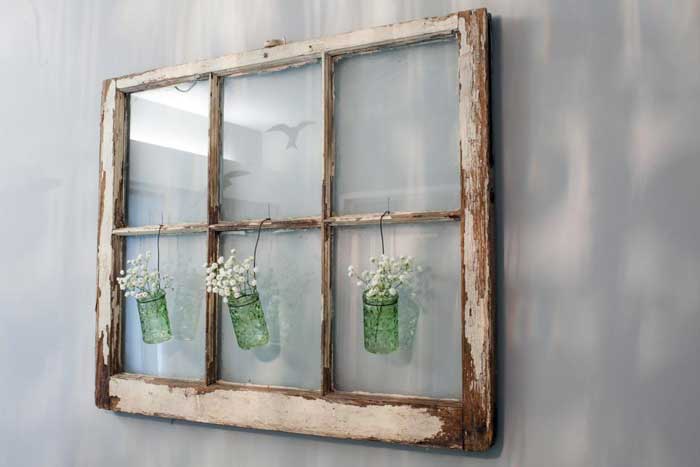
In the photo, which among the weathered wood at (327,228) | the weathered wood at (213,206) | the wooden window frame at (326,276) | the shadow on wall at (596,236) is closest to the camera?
the shadow on wall at (596,236)

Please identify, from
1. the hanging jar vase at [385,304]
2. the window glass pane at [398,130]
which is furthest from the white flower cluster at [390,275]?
the window glass pane at [398,130]

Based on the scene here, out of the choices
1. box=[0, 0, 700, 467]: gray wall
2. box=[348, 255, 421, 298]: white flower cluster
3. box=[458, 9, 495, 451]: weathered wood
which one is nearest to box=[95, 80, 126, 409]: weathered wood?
box=[0, 0, 700, 467]: gray wall

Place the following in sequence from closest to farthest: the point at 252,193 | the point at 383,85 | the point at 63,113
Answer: the point at 383,85 → the point at 252,193 → the point at 63,113

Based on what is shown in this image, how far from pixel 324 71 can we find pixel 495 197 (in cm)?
44

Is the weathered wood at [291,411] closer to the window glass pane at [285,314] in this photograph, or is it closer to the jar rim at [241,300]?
the window glass pane at [285,314]

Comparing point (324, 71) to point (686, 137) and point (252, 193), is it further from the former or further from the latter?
point (686, 137)

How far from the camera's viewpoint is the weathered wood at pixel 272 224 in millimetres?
1273

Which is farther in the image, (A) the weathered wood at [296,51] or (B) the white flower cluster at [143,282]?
(B) the white flower cluster at [143,282]

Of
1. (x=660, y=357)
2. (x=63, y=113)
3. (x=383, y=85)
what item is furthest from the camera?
(x=63, y=113)

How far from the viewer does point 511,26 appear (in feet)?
3.76

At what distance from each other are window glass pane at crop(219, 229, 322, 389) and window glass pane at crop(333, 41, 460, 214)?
0.13 meters

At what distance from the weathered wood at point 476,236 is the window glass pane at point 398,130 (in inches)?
1.6

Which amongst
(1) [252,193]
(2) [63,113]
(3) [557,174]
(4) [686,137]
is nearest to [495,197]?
(3) [557,174]

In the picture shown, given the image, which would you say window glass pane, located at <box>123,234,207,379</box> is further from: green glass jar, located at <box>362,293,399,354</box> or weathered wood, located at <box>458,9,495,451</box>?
weathered wood, located at <box>458,9,495,451</box>
